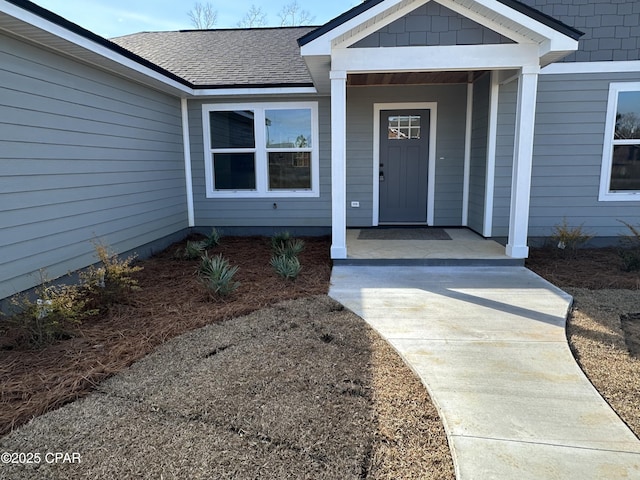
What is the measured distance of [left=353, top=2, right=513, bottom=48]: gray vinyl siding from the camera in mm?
5281

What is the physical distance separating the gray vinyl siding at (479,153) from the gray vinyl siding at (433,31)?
5.76ft

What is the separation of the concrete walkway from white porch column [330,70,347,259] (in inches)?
33.5

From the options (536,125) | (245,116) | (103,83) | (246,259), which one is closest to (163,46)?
(245,116)

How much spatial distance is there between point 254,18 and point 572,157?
63.8 ft

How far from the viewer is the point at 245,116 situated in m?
7.84

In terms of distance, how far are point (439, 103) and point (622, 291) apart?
4.72 metres

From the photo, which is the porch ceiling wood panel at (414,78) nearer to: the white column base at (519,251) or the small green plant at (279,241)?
the small green plant at (279,241)

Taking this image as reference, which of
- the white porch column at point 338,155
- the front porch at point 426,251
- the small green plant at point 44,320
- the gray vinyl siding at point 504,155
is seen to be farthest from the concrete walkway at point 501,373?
the small green plant at point 44,320

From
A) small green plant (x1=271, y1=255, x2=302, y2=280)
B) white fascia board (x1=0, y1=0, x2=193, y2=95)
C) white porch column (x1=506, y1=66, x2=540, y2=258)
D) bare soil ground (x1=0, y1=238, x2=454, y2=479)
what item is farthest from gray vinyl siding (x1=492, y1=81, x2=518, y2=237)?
white fascia board (x1=0, y1=0, x2=193, y2=95)

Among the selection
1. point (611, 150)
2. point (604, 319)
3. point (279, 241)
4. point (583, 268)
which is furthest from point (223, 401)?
point (611, 150)

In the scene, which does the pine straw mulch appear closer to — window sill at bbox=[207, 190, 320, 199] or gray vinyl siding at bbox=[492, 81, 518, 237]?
gray vinyl siding at bbox=[492, 81, 518, 237]

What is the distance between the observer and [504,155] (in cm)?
686

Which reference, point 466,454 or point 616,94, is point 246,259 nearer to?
point 466,454

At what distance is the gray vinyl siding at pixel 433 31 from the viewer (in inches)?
208
